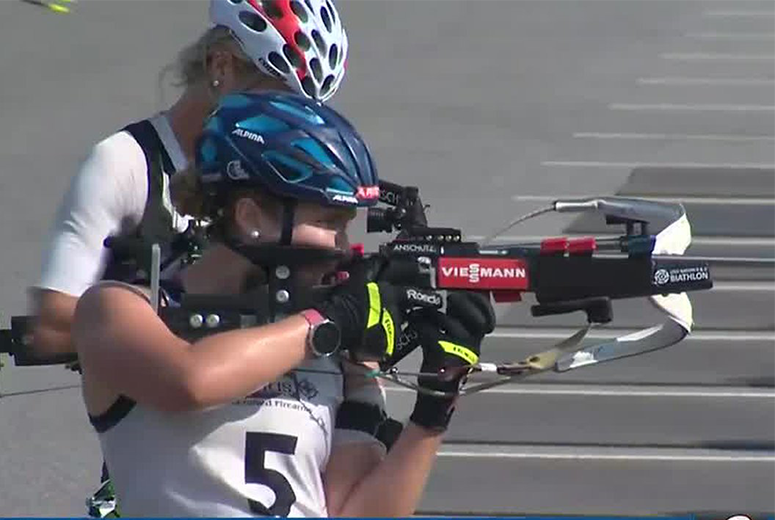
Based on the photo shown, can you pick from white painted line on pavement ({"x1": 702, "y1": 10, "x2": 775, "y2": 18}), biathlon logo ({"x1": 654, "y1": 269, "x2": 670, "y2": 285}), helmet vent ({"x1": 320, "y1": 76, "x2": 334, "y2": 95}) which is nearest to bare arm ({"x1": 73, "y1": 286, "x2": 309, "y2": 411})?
biathlon logo ({"x1": 654, "y1": 269, "x2": 670, "y2": 285})

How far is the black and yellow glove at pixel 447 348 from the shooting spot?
2514 millimetres

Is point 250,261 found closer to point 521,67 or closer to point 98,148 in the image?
point 98,148

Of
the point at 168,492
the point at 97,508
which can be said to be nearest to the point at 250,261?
the point at 168,492

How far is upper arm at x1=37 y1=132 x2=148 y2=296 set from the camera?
128 inches

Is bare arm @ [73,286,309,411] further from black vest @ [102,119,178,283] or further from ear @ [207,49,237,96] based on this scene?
ear @ [207,49,237,96]

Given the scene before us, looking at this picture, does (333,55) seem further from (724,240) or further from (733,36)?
(733,36)

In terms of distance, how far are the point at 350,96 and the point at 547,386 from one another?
13.4 feet

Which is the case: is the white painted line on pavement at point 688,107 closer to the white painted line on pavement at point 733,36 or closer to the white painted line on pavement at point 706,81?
the white painted line on pavement at point 706,81

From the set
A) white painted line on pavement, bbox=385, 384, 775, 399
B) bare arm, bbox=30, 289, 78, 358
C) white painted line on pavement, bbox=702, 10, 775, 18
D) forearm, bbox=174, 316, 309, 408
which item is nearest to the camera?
forearm, bbox=174, 316, 309, 408

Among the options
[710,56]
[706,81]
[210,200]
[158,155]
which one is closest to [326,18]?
[158,155]

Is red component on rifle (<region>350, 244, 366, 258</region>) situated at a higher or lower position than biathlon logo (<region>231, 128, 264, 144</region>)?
lower

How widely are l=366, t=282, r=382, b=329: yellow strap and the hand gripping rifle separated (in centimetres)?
8

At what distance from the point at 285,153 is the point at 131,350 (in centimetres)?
40

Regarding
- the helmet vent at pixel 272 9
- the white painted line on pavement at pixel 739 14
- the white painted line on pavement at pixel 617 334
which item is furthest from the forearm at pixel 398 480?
the white painted line on pavement at pixel 739 14
